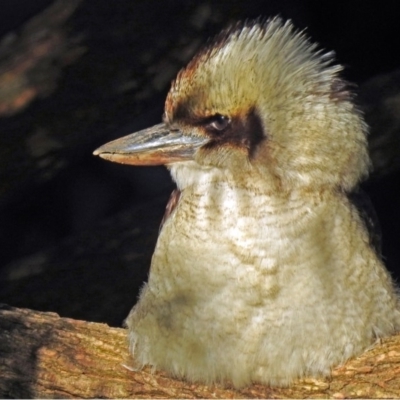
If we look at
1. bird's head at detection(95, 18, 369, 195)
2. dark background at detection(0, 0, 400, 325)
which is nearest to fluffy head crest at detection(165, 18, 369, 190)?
bird's head at detection(95, 18, 369, 195)

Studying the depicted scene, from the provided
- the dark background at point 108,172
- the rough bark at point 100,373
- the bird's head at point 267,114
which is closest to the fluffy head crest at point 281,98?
the bird's head at point 267,114

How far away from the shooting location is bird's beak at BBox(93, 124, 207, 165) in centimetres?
349

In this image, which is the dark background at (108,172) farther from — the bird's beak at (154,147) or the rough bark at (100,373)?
the rough bark at (100,373)

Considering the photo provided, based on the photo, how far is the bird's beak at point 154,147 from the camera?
11.4 feet

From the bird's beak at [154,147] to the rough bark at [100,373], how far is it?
1.95ft

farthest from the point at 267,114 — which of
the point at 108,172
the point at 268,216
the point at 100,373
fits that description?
the point at 108,172

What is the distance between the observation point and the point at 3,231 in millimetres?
5184

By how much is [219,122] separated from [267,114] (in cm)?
15

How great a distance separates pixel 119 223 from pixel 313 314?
71.4 inches

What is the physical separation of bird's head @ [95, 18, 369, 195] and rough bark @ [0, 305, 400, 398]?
58 centimetres

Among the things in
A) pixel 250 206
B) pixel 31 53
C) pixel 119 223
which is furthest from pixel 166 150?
pixel 119 223

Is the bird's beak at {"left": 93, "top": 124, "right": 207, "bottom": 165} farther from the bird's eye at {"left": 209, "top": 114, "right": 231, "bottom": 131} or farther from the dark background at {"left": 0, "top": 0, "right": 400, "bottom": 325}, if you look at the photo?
the dark background at {"left": 0, "top": 0, "right": 400, "bottom": 325}

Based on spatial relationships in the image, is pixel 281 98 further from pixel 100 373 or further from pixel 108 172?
pixel 108 172

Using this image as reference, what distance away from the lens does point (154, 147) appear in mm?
3561
